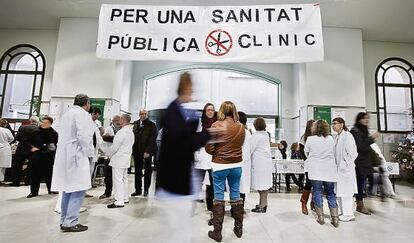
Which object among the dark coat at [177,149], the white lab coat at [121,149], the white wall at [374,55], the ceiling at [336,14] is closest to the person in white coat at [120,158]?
the white lab coat at [121,149]

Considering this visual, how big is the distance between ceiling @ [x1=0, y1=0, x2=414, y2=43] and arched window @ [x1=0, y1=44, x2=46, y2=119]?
36.2 inches

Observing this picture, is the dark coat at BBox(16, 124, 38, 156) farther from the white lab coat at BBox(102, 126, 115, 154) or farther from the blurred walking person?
the blurred walking person

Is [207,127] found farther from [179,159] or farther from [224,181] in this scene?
[179,159]

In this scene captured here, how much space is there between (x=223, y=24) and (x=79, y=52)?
7.09 m

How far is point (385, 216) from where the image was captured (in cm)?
379

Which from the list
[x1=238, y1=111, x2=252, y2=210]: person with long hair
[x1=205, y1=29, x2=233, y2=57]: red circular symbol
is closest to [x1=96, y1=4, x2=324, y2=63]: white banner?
[x1=205, y1=29, x2=233, y2=57]: red circular symbol

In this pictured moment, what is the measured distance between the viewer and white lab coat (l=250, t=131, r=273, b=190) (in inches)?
147

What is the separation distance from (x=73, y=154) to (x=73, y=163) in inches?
3.6

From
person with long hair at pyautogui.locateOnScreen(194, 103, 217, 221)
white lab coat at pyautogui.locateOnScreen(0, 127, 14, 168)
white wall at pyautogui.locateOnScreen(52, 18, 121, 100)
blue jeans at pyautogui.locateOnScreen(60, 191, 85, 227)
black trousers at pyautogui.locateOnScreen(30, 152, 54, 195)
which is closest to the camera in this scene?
blue jeans at pyautogui.locateOnScreen(60, 191, 85, 227)

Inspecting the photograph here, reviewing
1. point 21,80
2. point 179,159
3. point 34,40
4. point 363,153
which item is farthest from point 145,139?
point 21,80

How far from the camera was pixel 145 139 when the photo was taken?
457 cm

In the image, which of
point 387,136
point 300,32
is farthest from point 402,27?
point 300,32

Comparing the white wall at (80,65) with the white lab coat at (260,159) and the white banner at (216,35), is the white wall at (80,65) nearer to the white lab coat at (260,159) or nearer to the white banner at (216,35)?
the white lab coat at (260,159)

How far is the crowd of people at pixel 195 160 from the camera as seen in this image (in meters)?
1.50
